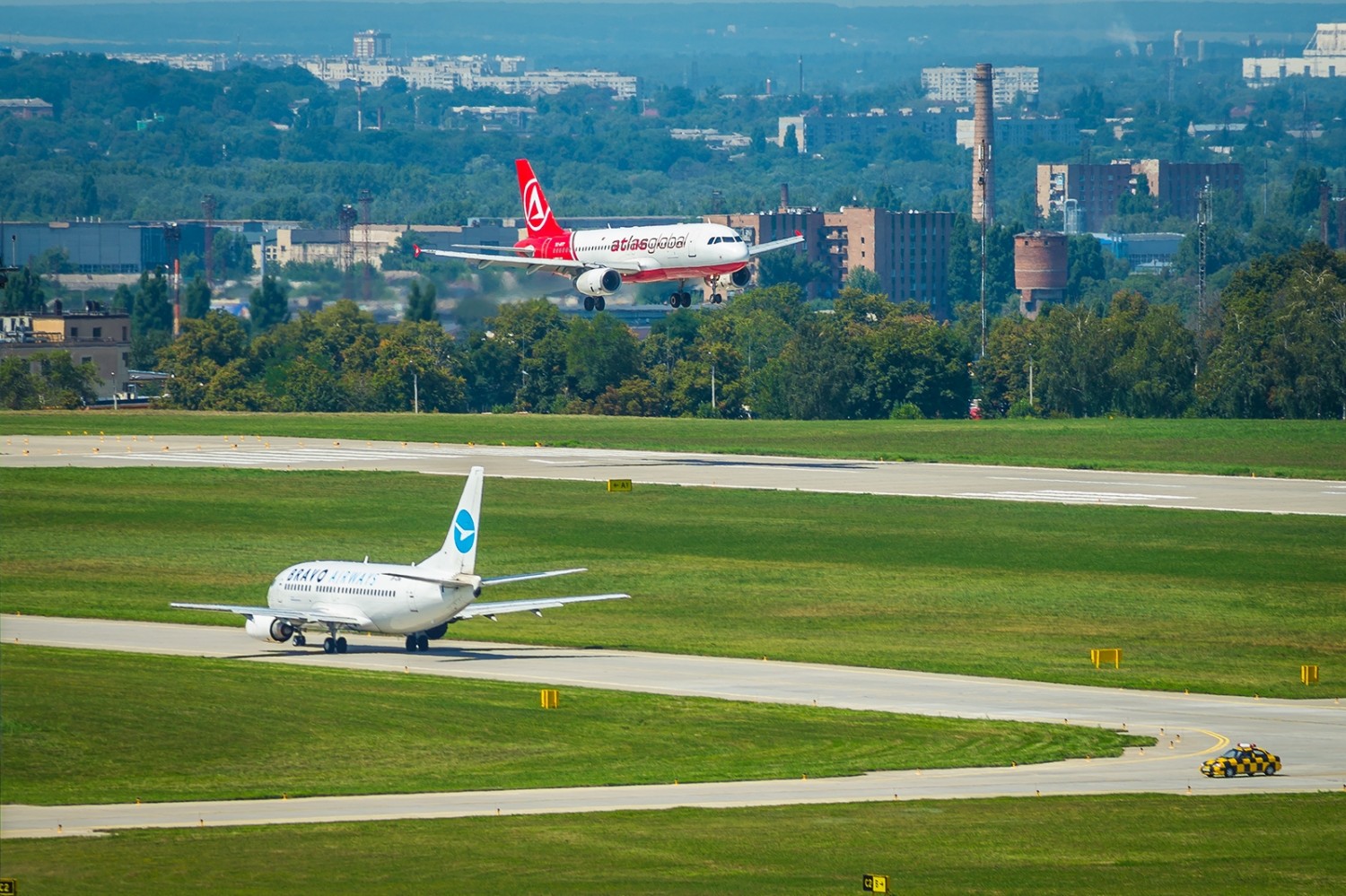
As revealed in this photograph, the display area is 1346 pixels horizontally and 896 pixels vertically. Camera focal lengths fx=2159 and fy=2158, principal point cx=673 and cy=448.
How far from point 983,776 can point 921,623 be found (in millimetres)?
31203

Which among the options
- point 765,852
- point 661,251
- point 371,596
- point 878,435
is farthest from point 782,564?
point 878,435

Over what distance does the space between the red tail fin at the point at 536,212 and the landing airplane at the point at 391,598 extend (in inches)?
2599

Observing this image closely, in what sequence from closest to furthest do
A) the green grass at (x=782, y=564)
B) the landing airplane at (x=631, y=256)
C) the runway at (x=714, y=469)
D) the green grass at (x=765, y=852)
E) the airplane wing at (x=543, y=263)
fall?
the green grass at (x=765, y=852), the green grass at (x=782, y=564), the runway at (x=714, y=469), the landing airplane at (x=631, y=256), the airplane wing at (x=543, y=263)

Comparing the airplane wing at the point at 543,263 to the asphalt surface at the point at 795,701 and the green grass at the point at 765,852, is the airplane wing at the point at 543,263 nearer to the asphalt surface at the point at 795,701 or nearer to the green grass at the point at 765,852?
the asphalt surface at the point at 795,701

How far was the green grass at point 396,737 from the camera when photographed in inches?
2327

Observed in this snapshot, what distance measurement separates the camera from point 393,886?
47750 mm

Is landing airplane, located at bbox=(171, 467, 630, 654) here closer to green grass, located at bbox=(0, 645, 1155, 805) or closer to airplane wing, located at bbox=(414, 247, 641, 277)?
green grass, located at bbox=(0, 645, 1155, 805)

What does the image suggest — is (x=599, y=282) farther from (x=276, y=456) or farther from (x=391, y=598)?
(x=391, y=598)

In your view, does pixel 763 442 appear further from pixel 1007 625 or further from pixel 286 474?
pixel 1007 625

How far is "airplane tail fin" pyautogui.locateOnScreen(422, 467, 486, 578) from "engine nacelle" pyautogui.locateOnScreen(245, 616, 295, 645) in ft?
22.5

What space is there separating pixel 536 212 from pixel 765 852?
335ft

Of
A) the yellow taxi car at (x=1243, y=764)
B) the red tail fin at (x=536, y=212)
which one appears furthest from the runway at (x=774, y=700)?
the red tail fin at (x=536, y=212)

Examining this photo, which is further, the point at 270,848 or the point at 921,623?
the point at 921,623

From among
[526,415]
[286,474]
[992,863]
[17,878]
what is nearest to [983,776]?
[992,863]
